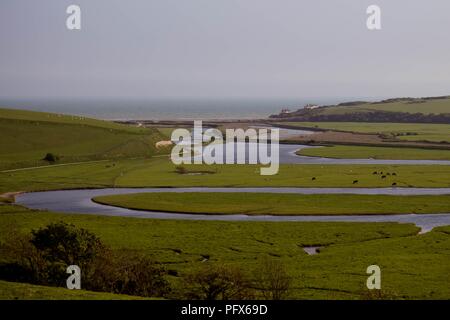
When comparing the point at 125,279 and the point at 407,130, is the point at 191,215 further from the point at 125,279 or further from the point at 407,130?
the point at 407,130

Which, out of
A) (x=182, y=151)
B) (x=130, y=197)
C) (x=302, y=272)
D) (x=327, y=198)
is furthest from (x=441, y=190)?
(x=182, y=151)

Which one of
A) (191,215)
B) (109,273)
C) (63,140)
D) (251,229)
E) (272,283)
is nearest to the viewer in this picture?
(272,283)

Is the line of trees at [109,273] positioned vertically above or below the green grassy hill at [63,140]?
below

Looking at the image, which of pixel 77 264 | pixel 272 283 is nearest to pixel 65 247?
pixel 77 264

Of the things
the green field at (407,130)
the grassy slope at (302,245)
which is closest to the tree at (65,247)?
the grassy slope at (302,245)

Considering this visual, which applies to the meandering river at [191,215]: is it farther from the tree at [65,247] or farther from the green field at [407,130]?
the green field at [407,130]
